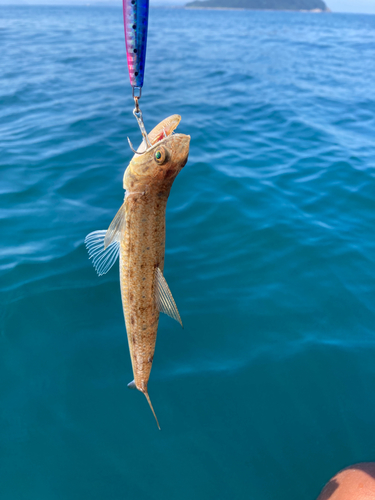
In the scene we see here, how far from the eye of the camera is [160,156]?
3.07 meters

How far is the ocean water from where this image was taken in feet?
13.1

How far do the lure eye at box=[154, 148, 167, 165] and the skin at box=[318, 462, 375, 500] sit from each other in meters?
3.76

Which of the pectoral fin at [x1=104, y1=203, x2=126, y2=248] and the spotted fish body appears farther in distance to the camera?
the pectoral fin at [x1=104, y1=203, x2=126, y2=248]

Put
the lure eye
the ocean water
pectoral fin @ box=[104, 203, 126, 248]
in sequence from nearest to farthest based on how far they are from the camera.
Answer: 1. the lure eye
2. pectoral fin @ box=[104, 203, 126, 248]
3. the ocean water

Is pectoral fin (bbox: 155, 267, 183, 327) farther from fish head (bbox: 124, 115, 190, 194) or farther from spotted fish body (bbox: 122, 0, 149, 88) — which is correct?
spotted fish body (bbox: 122, 0, 149, 88)

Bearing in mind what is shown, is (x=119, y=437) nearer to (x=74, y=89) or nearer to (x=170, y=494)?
(x=170, y=494)

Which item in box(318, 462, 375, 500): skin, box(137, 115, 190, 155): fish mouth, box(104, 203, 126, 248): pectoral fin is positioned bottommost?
box(318, 462, 375, 500): skin

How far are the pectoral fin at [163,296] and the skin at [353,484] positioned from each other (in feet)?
8.11

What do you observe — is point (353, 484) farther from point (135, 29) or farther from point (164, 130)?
point (135, 29)

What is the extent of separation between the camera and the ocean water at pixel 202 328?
157 inches

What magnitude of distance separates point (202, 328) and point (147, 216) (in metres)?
2.77

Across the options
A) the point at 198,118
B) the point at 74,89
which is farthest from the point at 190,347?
the point at 74,89

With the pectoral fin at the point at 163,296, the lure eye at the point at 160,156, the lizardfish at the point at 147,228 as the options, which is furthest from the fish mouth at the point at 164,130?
the pectoral fin at the point at 163,296

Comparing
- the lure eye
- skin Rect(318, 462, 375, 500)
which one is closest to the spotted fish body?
the lure eye
